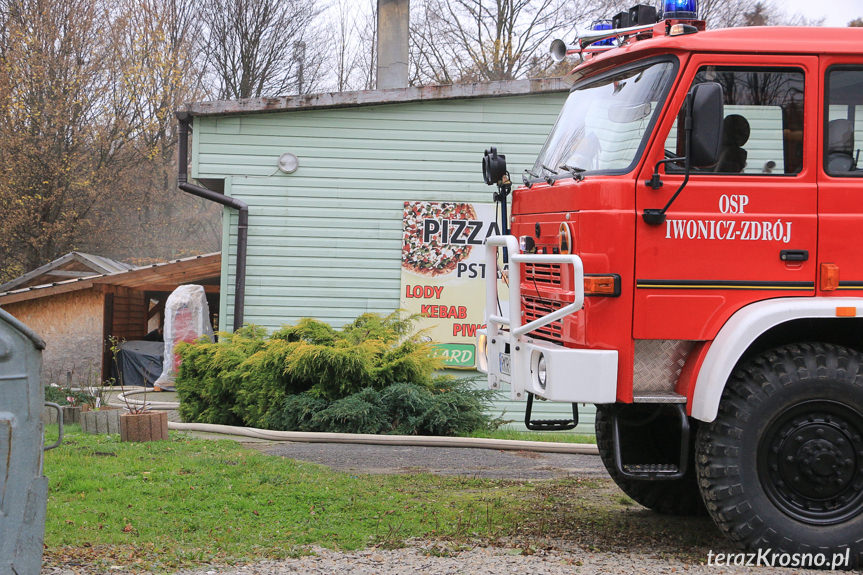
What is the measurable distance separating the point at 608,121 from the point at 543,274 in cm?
101

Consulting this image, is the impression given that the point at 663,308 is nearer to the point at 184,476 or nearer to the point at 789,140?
the point at 789,140

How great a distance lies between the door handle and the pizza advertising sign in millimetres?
8551

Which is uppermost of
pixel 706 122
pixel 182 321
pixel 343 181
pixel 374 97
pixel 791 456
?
pixel 374 97

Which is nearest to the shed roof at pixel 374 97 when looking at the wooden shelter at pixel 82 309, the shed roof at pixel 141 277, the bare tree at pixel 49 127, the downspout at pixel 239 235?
the downspout at pixel 239 235

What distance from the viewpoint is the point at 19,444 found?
4.07 metres

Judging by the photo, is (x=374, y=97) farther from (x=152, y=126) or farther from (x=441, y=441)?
(x=152, y=126)

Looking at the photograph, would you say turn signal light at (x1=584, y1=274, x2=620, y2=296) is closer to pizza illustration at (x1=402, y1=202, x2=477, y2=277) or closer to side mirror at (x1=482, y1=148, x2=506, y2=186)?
side mirror at (x1=482, y1=148, x2=506, y2=186)

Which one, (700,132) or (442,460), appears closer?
(700,132)

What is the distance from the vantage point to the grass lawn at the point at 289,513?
543cm

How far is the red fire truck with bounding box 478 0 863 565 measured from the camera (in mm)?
5086

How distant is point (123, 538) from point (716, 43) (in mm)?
4500

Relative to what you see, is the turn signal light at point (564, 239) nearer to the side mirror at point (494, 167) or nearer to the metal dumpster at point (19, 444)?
the side mirror at point (494, 167)

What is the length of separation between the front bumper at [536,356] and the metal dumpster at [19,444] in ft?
8.55

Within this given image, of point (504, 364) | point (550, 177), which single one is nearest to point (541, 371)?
point (504, 364)
